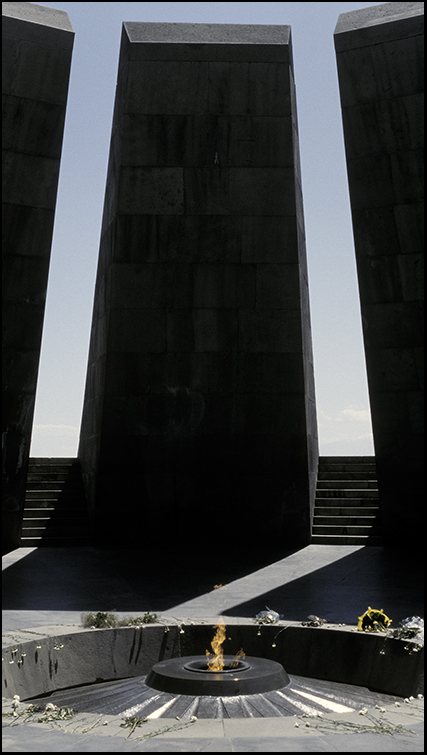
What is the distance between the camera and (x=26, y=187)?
13.2 metres

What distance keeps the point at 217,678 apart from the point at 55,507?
9916 millimetres

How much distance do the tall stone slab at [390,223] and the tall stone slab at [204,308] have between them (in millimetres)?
1508

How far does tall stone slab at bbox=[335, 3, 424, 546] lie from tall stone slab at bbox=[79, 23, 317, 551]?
151 centimetres

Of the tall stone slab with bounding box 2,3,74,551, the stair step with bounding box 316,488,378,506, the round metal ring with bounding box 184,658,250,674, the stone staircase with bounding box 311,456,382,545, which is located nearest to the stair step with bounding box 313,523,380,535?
the stone staircase with bounding box 311,456,382,545

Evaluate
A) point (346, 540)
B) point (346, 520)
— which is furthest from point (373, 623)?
point (346, 520)

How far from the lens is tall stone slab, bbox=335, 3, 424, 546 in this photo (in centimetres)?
1370

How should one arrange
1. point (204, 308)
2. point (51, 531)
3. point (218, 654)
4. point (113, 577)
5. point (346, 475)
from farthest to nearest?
point (346, 475) < point (204, 308) < point (51, 531) < point (113, 577) < point (218, 654)

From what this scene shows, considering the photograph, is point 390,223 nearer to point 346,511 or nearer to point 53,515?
point 346,511

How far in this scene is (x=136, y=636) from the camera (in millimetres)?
7750

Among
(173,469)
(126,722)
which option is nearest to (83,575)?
(173,469)

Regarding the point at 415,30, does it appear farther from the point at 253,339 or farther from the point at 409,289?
the point at 253,339

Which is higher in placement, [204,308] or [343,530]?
[204,308]

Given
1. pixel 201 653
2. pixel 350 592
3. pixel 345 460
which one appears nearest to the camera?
pixel 201 653

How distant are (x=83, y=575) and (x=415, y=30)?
40.5 ft
